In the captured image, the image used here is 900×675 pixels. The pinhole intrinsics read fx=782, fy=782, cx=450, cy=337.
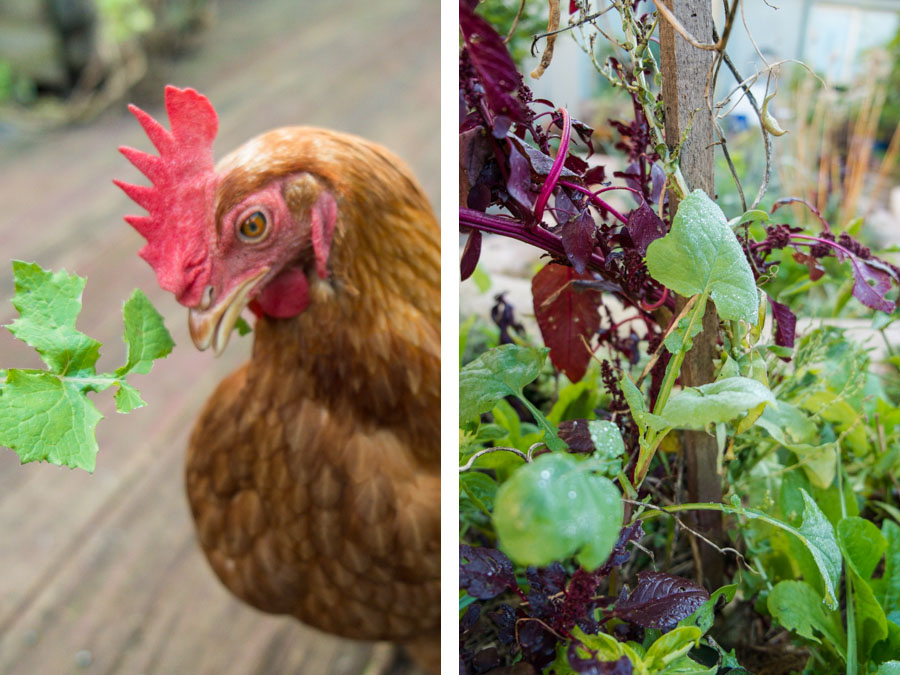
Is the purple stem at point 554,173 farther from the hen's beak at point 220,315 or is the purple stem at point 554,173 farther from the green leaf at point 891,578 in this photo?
the green leaf at point 891,578

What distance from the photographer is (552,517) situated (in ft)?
0.96

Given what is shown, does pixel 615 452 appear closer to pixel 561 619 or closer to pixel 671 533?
pixel 561 619

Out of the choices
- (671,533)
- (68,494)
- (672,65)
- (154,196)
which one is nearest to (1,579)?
(68,494)

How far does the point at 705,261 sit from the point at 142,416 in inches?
47.1

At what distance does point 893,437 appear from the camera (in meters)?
0.75

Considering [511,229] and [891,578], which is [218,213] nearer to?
[511,229]

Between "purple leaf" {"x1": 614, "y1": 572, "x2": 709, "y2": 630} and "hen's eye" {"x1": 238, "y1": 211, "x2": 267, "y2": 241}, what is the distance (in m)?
0.38

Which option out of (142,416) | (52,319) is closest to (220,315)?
(52,319)

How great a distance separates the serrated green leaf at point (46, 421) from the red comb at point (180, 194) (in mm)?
168

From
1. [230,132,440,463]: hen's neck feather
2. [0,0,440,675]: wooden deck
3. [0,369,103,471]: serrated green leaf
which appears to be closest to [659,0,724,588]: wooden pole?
[230,132,440,463]: hen's neck feather

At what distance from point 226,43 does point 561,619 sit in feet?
8.15

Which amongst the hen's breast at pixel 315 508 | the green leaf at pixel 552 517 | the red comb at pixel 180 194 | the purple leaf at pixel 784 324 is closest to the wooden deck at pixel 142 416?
the hen's breast at pixel 315 508

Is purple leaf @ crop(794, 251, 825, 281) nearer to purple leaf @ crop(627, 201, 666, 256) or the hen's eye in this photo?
purple leaf @ crop(627, 201, 666, 256)

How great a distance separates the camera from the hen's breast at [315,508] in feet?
2.31
